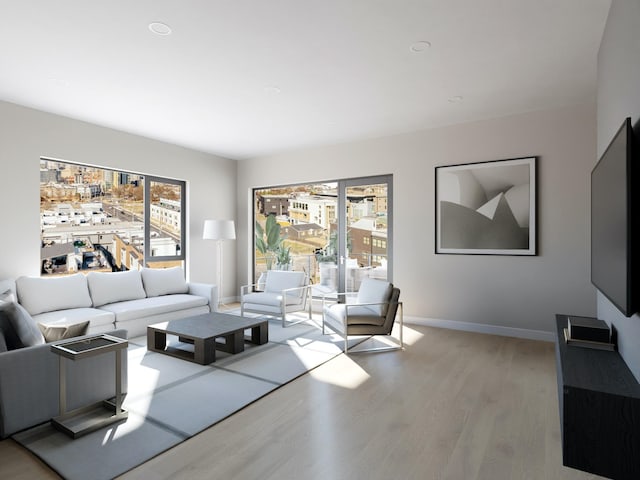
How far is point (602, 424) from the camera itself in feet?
5.63

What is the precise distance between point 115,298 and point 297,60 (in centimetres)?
373

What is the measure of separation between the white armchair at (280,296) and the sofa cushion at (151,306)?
2.25 feet

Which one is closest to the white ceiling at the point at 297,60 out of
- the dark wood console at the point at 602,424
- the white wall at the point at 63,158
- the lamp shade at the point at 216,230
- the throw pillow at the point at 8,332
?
the white wall at the point at 63,158

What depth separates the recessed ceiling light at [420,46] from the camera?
9.73ft

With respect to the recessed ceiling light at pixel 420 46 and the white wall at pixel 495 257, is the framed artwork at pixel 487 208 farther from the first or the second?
the recessed ceiling light at pixel 420 46

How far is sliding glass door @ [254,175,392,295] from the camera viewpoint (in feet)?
19.3

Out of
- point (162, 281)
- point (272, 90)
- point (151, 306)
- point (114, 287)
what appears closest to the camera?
point (272, 90)

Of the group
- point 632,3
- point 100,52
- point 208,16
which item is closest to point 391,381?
point 632,3

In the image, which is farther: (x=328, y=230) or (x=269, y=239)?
(x=269, y=239)

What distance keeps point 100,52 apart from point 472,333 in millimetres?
5049

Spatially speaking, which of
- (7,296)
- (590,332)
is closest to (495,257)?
(590,332)

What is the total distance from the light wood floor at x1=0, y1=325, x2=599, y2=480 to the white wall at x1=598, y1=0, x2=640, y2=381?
2.55 feet

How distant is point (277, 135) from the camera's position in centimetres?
564

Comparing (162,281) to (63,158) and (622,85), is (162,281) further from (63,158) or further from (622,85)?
(622,85)
